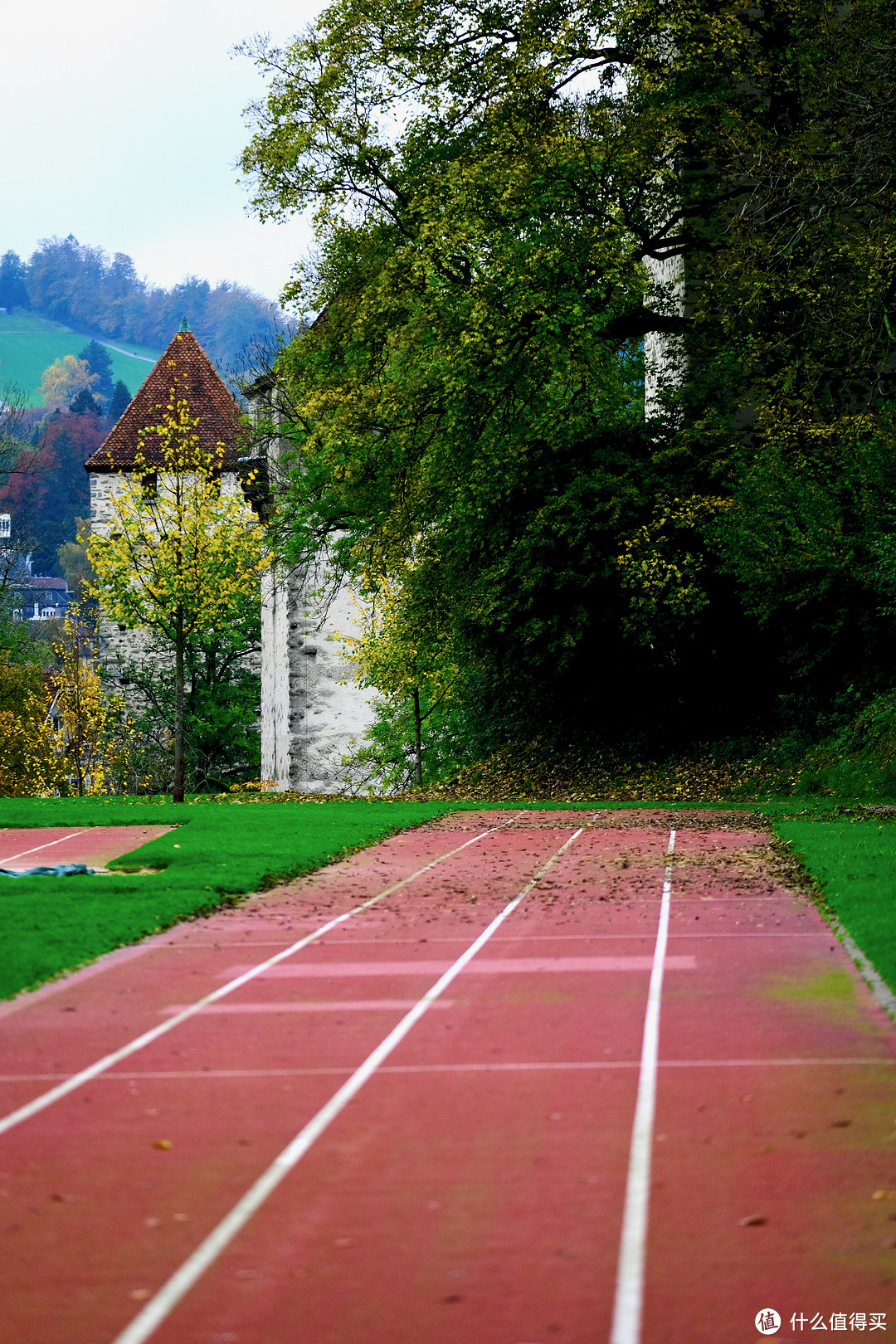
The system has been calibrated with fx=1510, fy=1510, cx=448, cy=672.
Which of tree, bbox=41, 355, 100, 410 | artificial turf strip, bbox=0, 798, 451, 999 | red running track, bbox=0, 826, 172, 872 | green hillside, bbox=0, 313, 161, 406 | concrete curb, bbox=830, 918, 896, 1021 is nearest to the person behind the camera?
concrete curb, bbox=830, 918, 896, 1021

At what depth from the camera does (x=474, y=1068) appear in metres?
7.91

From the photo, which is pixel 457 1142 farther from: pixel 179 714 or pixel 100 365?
pixel 100 365

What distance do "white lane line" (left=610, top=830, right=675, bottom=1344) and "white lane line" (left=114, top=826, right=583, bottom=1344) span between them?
4.54 ft

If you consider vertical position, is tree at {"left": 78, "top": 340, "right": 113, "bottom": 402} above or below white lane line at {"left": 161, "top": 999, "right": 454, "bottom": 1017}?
above

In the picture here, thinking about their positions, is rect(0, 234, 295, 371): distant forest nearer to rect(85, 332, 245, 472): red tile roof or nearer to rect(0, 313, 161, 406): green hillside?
rect(0, 313, 161, 406): green hillside

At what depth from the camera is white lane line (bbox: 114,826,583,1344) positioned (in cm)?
475

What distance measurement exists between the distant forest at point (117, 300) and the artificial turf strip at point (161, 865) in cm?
14184

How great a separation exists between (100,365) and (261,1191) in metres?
161

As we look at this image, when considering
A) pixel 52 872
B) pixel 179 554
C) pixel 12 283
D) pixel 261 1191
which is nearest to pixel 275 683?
pixel 179 554

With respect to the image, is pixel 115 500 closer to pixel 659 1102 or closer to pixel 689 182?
pixel 689 182

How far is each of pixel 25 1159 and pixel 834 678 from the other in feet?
68.9

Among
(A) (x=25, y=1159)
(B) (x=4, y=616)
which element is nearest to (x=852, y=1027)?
(A) (x=25, y=1159)

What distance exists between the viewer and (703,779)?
25703 millimetres

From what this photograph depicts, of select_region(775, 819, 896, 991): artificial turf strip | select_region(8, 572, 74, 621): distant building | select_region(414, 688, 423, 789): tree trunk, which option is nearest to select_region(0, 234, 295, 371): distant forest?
select_region(8, 572, 74, 621): distant building
